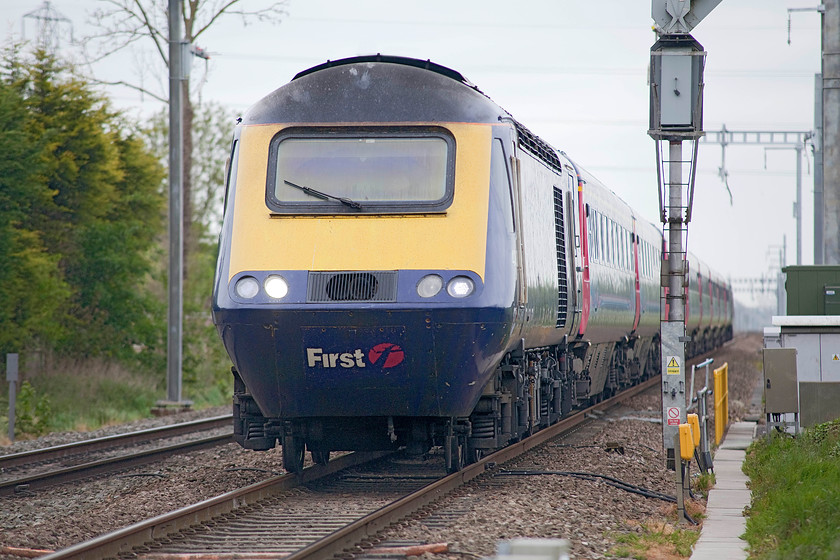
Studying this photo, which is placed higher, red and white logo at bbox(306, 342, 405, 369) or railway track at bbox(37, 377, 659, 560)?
red and white logo at bbox(306, 342, 405, 369)

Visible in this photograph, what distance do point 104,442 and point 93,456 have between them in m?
1.08

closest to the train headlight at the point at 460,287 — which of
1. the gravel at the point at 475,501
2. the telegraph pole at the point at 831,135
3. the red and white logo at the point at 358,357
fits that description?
the red and white logo at the point at 358,357

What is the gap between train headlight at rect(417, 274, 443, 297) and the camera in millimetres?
9414

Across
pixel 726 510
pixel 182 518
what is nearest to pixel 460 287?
pixel 182 518

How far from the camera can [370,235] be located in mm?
9578

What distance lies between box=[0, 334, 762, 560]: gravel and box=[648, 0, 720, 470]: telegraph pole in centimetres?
112

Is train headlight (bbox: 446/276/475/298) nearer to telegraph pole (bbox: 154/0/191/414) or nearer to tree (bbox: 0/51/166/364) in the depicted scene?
telegraph pole (bbox: 154/0/191/414)

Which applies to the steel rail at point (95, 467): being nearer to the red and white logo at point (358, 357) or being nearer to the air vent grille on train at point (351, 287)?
the red and white logo at point (358, 357)

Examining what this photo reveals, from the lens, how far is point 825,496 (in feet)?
28.1

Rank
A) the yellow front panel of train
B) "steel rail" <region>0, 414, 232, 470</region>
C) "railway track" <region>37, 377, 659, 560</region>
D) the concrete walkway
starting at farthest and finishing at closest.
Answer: "steel rail" <region>0, 414, 232, 470</region>, the yellow front panel of train, the concrete walkway, "railway track" <region>37, 377, 659, 560</region>

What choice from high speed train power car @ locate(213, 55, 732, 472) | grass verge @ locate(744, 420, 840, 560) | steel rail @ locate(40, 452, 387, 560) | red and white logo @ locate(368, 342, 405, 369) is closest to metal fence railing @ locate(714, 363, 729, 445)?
grass verge @ locate(744, 420, 840, 560)

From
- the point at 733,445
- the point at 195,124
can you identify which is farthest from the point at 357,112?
the point at 195,124

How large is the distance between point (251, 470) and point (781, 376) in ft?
19.6

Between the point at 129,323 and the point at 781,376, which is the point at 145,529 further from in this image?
the point at 129,323
